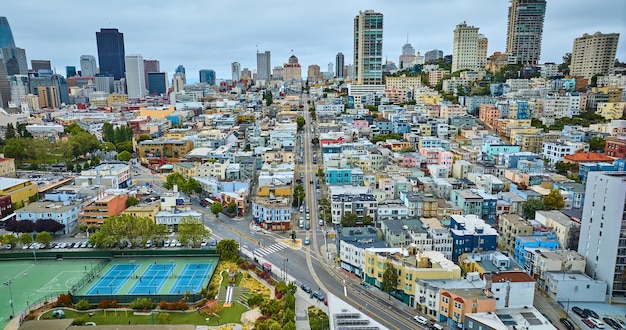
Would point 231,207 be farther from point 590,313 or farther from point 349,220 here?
point 590,313

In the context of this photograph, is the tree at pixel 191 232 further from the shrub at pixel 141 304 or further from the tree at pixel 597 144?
the tree at pixel 597 144

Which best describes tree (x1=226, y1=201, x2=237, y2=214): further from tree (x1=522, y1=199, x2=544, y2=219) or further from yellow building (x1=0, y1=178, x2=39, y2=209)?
tree (x1=522, y1=199, x2=544, y2=219)

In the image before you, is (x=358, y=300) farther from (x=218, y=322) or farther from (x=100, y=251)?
(x=100, y=251)

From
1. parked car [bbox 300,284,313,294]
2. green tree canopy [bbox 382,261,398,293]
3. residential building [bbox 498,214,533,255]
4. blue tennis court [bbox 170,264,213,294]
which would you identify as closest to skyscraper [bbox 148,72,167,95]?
blue tennis court [bbox 170,264,213,294]

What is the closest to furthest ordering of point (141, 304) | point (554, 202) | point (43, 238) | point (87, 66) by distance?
point (141, 304) < point (43, 238) < point (554, 202) < point (87, 66)

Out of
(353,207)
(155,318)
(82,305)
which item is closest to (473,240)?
(353,207)

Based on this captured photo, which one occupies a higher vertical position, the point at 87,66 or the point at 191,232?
the point at 87,66

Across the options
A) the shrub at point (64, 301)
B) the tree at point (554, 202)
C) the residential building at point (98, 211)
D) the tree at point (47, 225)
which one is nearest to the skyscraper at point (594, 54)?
the tree at point (554, 202)
